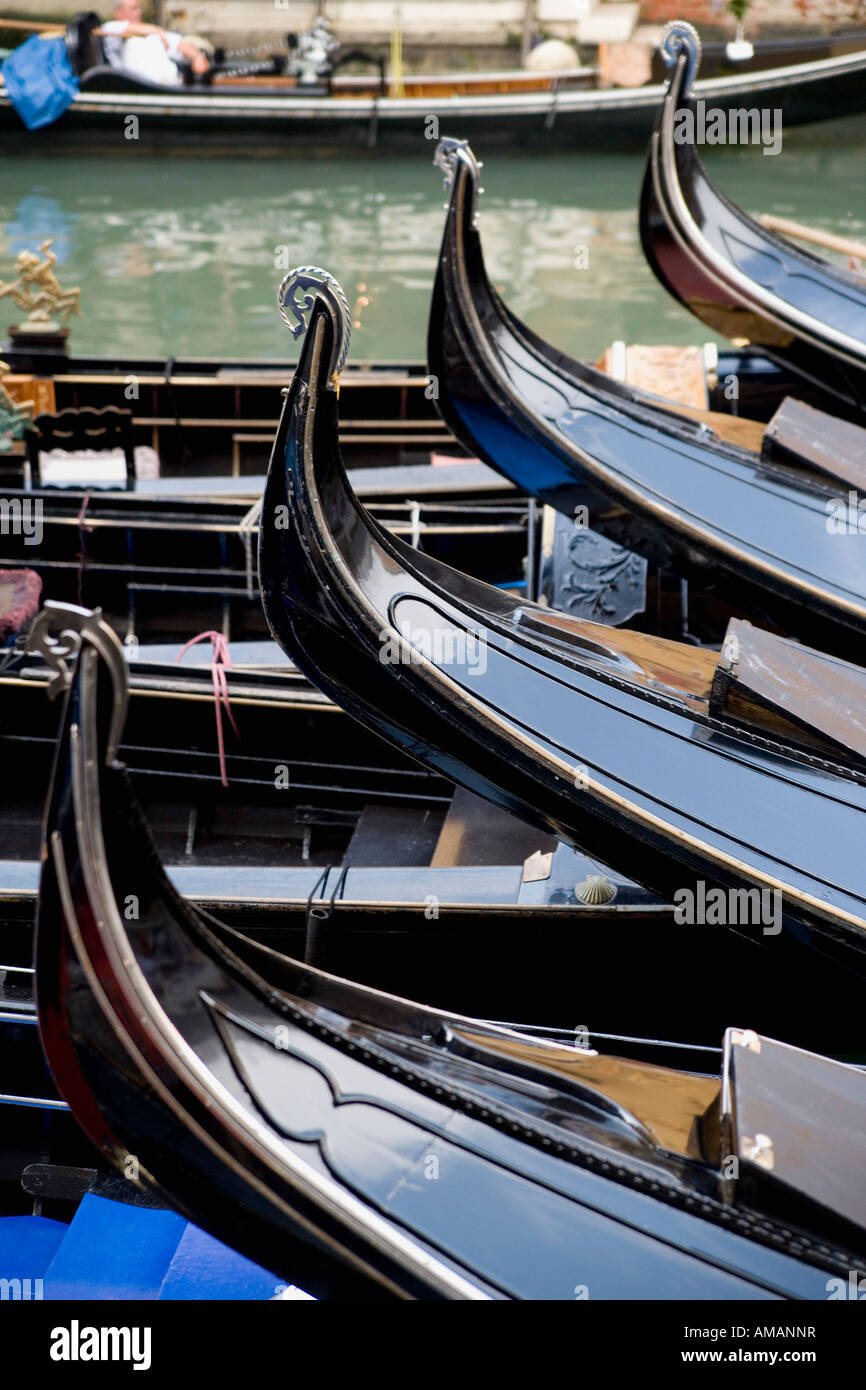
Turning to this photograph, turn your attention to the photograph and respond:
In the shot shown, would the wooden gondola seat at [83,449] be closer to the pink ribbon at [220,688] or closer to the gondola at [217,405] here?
the gondola at [217,405]

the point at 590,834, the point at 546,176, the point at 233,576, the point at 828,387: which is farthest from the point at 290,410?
the point at 546,176

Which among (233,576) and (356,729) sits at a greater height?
(233,576)

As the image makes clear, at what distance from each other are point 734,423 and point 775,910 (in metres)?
1.43

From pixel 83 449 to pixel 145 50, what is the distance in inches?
240

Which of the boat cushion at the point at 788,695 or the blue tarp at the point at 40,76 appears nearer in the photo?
the boat cushion at the point at 788,695

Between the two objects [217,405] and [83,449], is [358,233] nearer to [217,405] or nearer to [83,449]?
[217,405]

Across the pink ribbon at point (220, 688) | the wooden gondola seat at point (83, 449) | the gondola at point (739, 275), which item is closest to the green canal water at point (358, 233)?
the gondola at point (739, 275)

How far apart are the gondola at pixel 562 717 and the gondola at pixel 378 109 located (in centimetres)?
731

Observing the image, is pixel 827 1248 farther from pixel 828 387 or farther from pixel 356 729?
pixel 828 387

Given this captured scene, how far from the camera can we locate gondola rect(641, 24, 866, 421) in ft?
10.8

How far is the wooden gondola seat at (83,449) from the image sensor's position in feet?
11.0

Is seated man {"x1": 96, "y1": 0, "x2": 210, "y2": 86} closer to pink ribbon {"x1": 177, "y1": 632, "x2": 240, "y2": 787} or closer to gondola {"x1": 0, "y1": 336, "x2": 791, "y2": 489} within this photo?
gondola {"x1": 0, "y1": 336, "x2": 791, "y2": 489}
